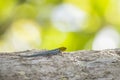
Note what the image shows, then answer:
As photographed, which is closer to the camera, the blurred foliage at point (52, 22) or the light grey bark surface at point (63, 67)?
the light grey bark surface at point (63, 67)

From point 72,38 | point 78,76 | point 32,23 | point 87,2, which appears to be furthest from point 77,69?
point 32,23

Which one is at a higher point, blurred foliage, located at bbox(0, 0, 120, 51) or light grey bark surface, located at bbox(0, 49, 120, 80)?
blurred foliage, located at bbox(0, 0, 120, 51)

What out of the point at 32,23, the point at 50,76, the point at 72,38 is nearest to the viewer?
the point at 50,76

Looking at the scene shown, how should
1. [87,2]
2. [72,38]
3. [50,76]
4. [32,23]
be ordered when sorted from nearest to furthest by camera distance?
[50,76] → [72,38] → [87,2] → [32,23]

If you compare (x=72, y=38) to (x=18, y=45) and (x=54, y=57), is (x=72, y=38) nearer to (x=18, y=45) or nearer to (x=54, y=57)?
(x=18, y=45)

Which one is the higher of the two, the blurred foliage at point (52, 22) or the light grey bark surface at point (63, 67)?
the blurred foliage at point (52, 22)
